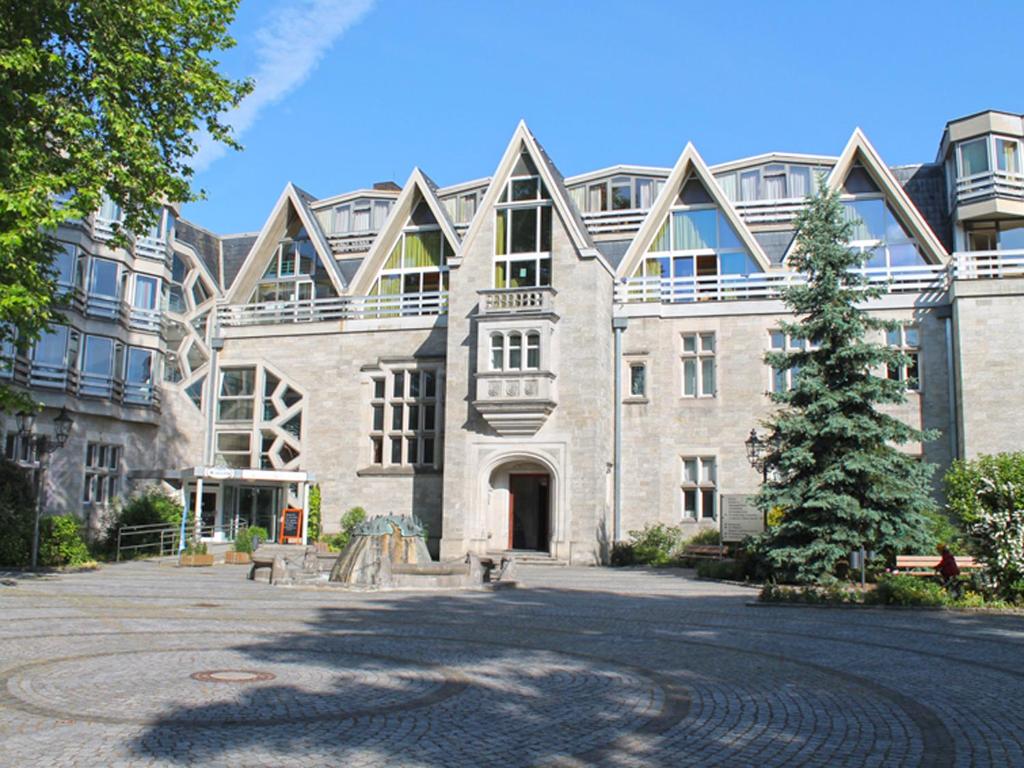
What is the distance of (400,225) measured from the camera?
39.1m

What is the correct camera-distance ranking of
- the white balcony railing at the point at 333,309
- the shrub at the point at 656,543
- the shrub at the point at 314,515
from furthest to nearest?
the white balcony railing at the point at 333,309 < the shrub at the point at 314,515 < the shrub at the point at 656,543

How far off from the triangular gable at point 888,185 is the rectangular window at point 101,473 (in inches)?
942

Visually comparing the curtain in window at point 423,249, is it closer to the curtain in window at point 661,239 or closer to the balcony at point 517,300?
the balcony at point 517,300

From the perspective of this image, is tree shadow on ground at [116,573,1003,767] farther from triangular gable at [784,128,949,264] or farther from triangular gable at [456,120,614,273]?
triangular gable at [784,128,949,264]

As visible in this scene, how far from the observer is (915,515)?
69.7 ft

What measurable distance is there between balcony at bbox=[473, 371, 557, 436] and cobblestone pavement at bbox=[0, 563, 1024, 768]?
1494 centimetres

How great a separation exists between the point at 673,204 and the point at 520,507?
1253 cm

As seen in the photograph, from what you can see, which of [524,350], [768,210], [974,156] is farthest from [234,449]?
[974,156]

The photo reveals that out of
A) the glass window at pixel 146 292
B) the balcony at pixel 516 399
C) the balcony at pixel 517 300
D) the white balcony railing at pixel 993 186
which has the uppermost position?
the white balcony railing at pixel 993 186

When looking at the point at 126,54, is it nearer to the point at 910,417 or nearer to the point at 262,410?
the point at 262,410

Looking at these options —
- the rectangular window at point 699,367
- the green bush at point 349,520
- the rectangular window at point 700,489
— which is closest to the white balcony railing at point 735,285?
the rectangular window at point 699,367

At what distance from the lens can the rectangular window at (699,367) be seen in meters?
33.2

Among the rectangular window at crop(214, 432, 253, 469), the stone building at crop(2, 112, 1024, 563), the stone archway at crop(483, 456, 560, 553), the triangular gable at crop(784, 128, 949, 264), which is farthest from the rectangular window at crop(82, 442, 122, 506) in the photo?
the triangular gable at crop(784, 128, 949, 264)

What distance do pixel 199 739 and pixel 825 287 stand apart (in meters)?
18.6
